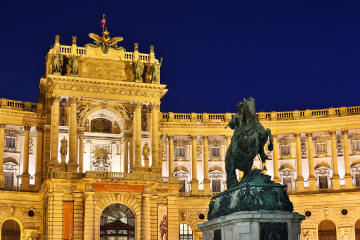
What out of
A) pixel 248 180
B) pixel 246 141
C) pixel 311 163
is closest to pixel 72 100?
pixel 311 163

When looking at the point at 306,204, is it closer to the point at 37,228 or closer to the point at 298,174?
the point at 298,174

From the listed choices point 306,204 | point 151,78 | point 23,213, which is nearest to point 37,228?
point 23,213

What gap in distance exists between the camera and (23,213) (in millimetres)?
54500

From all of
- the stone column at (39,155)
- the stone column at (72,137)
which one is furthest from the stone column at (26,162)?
the stone column at (72,137)

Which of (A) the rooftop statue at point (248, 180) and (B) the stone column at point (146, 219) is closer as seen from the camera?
(A) the rooftop statue at point (248, 180)

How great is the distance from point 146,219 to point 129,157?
7.42 meters

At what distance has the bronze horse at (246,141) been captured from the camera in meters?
20.3

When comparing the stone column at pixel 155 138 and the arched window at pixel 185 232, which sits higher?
the stone column at pixel 155 138

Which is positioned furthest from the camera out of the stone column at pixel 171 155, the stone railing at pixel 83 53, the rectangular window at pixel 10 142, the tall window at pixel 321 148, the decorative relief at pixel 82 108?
the tall window at pixel 321 148

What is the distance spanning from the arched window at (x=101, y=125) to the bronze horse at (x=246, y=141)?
37.4 m

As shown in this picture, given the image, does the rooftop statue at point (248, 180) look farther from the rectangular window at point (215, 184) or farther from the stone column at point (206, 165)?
the rectangular window at point (215, 184)

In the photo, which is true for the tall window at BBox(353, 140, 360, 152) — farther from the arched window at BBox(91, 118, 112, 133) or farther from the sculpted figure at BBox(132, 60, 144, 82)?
the arched window at BBox(91, 118, 112, 133)

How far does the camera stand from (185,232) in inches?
2333

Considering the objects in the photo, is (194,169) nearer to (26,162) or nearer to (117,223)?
(117,223)
